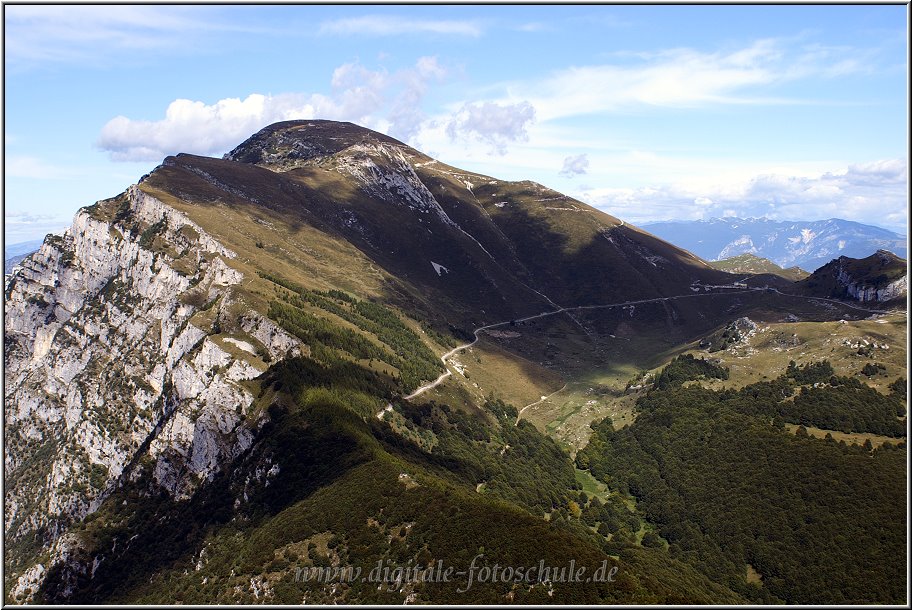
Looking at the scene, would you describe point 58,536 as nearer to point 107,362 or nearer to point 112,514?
point 112,514

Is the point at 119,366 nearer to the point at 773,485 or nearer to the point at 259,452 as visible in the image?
the point at 259,452

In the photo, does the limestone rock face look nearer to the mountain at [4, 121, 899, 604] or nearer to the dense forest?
the mountain at [4, 121, 899, 604]

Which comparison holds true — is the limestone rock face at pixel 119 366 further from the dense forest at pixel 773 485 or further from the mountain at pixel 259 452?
the dense forest at pixel 773 485

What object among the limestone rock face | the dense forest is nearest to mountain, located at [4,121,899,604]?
the limestone rock face

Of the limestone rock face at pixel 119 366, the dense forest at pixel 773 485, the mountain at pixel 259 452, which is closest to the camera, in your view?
the mountain at pixel 259 452

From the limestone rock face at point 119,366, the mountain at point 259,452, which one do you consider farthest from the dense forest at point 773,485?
the limestone rock face at point 119,366

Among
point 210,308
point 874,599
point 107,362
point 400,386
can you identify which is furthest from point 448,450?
point 107,362

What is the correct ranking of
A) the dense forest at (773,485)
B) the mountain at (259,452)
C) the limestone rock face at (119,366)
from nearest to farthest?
1. the mountain at (259,452)
2. the dense forest at (773,485)
3. the limestone rock face at (119,366)
